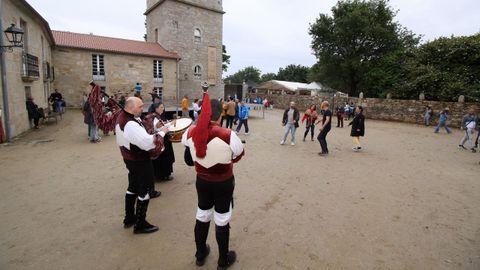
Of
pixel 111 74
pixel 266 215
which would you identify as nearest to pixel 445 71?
pixel 266 215

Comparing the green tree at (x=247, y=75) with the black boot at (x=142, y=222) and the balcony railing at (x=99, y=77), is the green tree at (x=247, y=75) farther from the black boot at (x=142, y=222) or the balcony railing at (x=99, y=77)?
the black boot at (x=142, y=222)

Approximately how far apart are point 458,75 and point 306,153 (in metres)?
16.9

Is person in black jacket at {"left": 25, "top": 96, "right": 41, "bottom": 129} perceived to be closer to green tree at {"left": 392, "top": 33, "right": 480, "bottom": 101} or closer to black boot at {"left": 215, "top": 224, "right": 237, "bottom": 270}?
black boot at {"left": 215, "top": 224, "right": 237, "bottom": 270}

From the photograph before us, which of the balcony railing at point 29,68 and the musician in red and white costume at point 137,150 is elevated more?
the balcony railing at point 29,68

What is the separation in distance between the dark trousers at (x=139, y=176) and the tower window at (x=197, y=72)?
26.5 m

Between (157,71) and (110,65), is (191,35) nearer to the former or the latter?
(157,71)

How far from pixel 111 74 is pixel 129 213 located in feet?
72.7

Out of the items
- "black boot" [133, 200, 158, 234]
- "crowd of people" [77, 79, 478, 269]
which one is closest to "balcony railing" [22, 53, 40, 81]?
"crowd of people" [77, 79, 478, 269]

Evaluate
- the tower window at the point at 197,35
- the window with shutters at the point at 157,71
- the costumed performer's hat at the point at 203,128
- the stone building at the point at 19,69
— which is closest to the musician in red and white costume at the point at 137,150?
the costumed performer's hat at the point at 203,128

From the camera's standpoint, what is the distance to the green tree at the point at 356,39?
87.1ft

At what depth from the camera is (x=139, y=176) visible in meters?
3.32

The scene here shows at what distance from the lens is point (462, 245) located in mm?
3480

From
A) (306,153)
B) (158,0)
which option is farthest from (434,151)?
(158,0)

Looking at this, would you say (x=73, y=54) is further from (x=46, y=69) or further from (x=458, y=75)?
(x=458, y=75)
